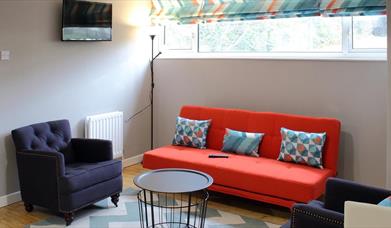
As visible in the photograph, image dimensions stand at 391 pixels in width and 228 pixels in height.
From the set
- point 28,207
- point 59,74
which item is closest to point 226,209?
point 28,207

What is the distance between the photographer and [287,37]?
16.4ft

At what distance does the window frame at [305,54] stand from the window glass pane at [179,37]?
2.1 inches

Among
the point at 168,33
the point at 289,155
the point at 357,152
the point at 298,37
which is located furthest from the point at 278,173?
the point at 168,33

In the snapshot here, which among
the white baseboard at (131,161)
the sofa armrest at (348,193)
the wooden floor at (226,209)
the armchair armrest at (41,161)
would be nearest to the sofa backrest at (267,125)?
the wooden floor at (226,209)

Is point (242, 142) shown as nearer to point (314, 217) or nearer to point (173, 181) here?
point (173, 181)

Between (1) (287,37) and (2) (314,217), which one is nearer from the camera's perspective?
(2) (314,217)

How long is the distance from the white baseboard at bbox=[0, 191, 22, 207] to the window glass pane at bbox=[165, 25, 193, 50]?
2.68 m

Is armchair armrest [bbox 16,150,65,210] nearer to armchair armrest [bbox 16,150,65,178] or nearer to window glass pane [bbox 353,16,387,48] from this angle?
armchair armrest [bbox 16,150,65,178]

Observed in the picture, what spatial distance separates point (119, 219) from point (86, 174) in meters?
0.49

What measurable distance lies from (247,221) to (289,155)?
2.60 ft

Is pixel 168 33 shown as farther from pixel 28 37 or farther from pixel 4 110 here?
pixel 4 110

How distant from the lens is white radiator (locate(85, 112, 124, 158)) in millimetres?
5016

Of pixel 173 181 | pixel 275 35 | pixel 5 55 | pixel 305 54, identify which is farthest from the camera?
pixel 275 35

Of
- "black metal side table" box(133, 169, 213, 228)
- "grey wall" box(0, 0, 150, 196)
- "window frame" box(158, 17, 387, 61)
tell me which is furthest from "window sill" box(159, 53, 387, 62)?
"black metal side table" box(133, 169, 213, 228)
